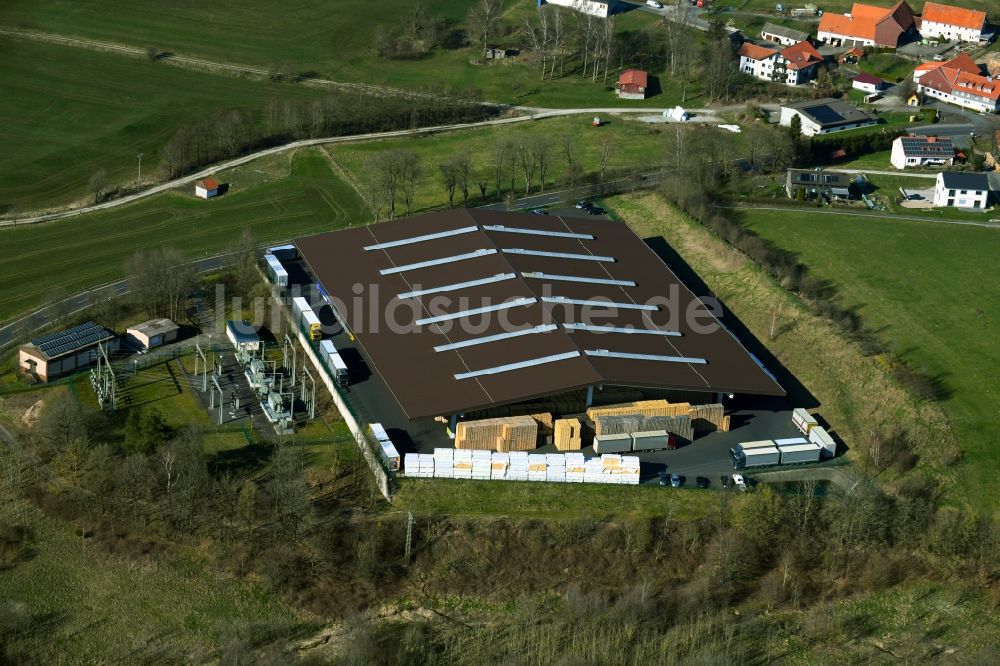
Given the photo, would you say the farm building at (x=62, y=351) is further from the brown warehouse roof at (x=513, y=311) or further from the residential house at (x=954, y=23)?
the residential house at (x=954, y=23)

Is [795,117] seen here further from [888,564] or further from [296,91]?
[888,564]

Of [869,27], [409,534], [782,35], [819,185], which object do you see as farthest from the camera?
[782,35]

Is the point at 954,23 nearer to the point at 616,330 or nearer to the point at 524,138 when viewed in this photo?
the point at 524,138

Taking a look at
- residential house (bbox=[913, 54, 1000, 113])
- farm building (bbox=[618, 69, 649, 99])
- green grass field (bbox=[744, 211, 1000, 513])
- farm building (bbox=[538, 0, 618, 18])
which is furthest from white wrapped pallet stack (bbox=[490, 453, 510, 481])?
farm building (bbox=[538, 0, 618, 18])

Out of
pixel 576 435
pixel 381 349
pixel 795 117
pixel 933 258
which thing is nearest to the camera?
pixel 576 435

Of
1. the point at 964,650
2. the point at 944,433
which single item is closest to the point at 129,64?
the point at 944,433

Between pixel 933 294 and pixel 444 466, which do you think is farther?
pixel 933 294

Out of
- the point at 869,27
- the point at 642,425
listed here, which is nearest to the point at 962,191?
the point at 869,27

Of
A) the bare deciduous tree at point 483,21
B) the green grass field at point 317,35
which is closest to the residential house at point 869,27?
the green grass field at point 317,35
